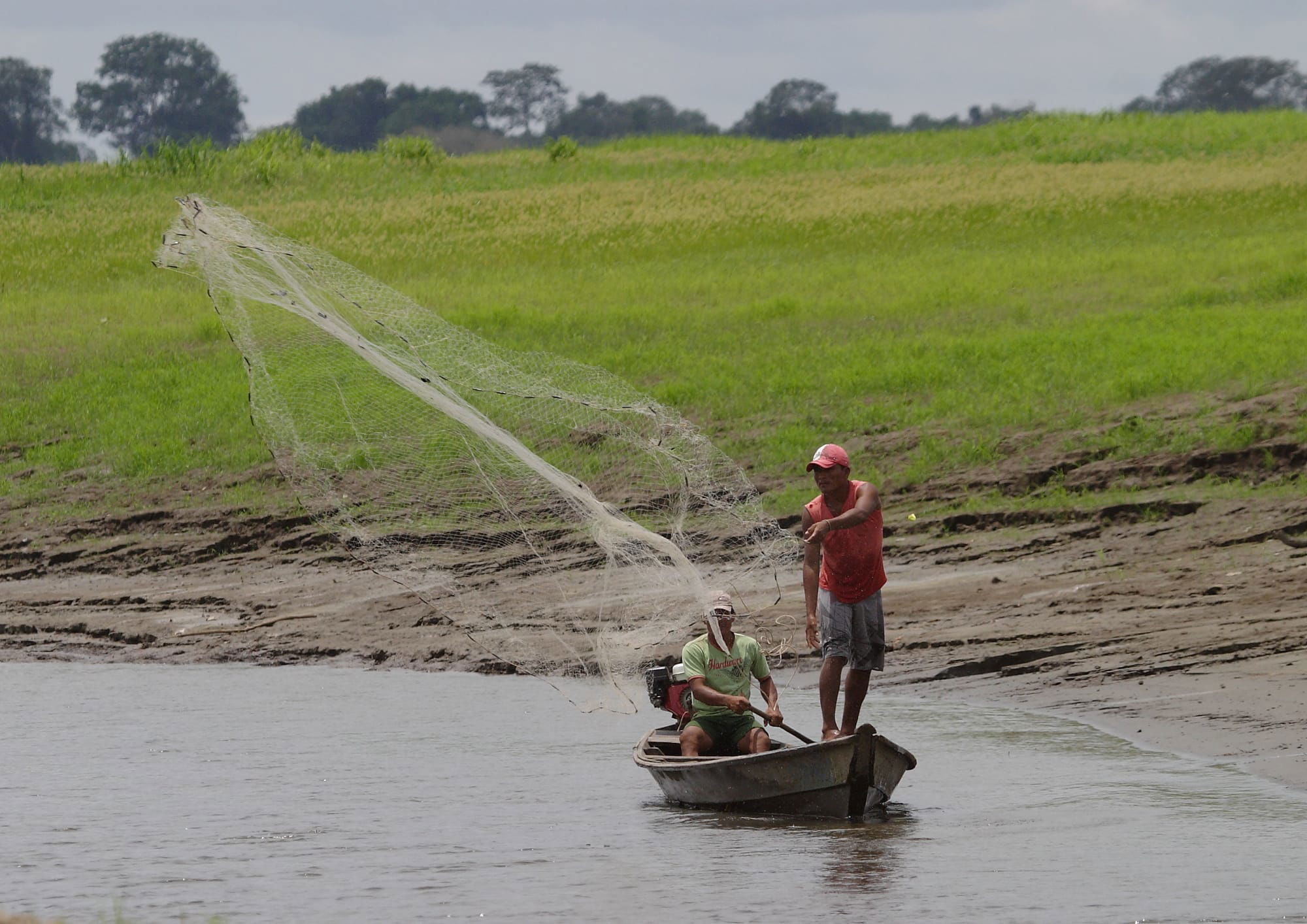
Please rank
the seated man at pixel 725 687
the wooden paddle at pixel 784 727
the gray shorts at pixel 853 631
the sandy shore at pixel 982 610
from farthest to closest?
the sandy shore at pixel 982 610 < the seated man at pixel 725 687 < the wooden paddle at pixel 784 727 < the gray shorts at pixel 853 631

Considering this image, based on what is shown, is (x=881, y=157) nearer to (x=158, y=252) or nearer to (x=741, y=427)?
(x=741, y=427)

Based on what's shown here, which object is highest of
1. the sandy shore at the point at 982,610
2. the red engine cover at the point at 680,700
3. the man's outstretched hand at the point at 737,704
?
Answer: the man's outstretched hand at the point at 737,704

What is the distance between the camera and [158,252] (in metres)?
9.67

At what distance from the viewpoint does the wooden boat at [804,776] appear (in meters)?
9.38

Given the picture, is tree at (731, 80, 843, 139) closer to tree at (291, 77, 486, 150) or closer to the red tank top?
tree at (291, 77, 486, 150)

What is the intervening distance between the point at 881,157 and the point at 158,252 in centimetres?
3602

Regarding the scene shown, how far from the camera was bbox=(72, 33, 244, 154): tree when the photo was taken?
115062 millimetres

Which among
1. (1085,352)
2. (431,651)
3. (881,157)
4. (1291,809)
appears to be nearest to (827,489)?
(1291,809)

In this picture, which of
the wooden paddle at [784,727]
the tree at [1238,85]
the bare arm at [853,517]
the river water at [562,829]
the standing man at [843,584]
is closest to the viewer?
the river water at [562,829]

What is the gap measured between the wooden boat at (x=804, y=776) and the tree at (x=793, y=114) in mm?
102600

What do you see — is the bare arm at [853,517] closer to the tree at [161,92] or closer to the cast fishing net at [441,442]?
the cast fishing net at [441,442]

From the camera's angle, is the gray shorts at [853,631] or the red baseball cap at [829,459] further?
the gray shorts at [853,631]

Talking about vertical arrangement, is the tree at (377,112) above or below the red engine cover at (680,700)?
above

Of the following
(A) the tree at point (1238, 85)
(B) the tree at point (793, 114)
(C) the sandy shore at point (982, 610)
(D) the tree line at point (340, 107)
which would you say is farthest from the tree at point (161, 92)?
(C) the sandy shore at point (982, 610)
